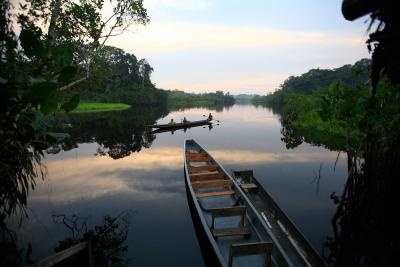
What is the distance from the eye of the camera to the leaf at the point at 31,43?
504 cm

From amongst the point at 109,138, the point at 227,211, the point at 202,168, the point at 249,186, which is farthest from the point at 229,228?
the point at 109,138

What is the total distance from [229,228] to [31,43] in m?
7.44

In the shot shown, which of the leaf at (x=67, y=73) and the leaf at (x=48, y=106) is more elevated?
the leaf at (x=67, y=73)

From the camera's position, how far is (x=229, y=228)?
985 centimetres

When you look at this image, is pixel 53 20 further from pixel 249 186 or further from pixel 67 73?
pixel 249 186

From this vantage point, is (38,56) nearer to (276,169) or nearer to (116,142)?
(276,169)

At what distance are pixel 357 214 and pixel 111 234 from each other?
9.91 m

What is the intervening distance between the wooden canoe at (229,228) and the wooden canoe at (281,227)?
2.45 feet

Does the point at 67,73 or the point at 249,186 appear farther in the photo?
the point at 249,186

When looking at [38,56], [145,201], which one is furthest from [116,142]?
[38,56]

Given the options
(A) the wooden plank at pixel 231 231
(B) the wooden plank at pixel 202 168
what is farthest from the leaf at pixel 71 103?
(B) the wooden plank at pixel 202 168

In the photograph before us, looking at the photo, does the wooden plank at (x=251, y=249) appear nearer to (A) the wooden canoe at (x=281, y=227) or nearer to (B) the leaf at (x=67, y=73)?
(A) the wooden canoe at (x=281, y=227)

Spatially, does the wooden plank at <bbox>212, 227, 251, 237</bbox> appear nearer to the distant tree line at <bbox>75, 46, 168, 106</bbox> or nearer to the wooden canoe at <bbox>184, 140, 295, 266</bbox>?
the wooden canoe at <bbox>184, 140, 295, 266</bbox>

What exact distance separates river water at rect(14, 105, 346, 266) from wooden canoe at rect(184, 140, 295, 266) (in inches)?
49.1
